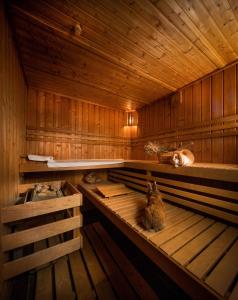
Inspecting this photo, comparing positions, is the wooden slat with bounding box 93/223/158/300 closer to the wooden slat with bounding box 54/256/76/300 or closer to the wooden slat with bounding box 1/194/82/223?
the wooden slat with bounding box 54/256/76/300

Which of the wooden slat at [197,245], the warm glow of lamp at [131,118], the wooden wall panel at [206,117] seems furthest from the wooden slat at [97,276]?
the warm glow of lamp at [131,118]

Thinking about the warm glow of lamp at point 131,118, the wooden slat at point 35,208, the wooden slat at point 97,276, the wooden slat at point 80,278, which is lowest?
the wooden slat at point 97,276

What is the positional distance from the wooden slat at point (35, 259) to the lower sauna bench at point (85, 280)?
0.60 feet

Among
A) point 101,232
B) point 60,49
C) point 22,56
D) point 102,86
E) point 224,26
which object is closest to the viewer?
point 224,26

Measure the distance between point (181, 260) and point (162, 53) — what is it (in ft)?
8.32

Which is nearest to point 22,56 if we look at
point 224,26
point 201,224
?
point 224,26

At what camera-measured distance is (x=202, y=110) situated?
8.93 ft

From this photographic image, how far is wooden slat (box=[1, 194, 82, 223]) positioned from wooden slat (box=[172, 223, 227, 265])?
1265mm

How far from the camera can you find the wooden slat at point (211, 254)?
3.12 ft

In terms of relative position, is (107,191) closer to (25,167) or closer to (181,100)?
(25,167)

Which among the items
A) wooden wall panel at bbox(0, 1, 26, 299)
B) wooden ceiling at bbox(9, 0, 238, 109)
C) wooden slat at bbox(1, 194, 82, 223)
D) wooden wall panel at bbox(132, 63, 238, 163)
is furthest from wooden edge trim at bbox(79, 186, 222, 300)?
wooden ceiling at bbox(9, 0, 238, 109)

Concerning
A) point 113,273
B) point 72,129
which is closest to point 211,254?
point 113,273

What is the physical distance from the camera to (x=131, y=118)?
14.9 ft

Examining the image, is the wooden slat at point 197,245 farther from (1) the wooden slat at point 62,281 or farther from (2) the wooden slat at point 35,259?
(2) the wooden slat at point 35,259
